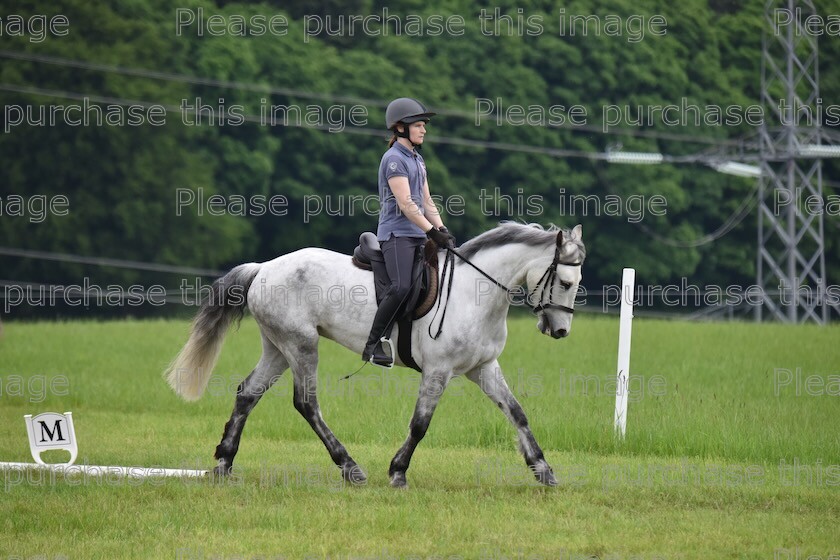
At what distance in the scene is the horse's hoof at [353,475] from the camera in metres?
10.2

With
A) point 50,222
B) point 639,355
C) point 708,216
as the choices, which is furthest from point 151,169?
Result: point 639,355

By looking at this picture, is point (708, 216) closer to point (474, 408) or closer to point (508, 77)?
point (508, 77)

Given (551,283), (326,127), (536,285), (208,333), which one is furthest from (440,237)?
(326,127)

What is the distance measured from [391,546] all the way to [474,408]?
6.98 m

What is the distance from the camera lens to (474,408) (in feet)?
48.9

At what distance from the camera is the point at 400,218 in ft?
33.1

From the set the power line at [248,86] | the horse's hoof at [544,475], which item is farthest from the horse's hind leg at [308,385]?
the power line at [248,86]

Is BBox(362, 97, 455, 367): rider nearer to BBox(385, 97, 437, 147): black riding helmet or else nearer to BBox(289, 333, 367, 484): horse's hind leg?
BBox(385, 97, 437, 147): black riding helmet

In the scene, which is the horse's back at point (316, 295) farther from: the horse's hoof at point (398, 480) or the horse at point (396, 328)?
the horse's hoof at point (398, 480)

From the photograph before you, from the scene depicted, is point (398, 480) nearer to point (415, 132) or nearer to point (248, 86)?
point (415, 132)

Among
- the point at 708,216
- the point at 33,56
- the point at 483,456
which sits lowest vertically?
the point at 483,456

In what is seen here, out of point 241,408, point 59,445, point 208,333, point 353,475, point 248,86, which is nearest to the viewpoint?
point 353,475

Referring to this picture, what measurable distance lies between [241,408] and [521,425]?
2340 mm

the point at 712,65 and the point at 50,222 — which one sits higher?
the point at 712,65
